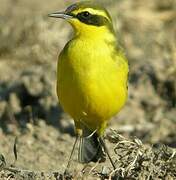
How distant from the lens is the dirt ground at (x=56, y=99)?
697cm

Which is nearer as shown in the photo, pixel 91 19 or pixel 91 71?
pixel 91 71

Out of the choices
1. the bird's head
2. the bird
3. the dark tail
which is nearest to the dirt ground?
the dark tail

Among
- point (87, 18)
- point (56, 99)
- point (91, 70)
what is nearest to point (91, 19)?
point (87, 18)

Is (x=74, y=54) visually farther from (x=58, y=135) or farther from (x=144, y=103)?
(x=144, y=103)

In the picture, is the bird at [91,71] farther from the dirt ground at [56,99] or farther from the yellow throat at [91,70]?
the dirt ground at [56,99]

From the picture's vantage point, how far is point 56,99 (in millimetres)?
9781

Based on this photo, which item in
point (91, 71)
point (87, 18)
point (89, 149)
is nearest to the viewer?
point (91, 71)

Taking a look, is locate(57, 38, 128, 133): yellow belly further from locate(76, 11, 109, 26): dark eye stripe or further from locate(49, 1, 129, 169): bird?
locate(76, 11, 109, 26): dark eye stripe

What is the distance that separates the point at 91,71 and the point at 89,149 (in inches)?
42.3

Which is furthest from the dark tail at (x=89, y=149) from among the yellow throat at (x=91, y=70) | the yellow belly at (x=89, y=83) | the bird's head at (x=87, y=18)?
the bird's head at (x=87, y=18)

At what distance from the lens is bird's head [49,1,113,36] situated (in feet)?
24.6

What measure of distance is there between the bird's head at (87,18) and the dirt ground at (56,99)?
949mm

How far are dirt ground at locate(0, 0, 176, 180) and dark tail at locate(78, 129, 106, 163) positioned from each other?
0.33ft

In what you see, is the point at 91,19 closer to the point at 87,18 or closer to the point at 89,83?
the point at 87,18
